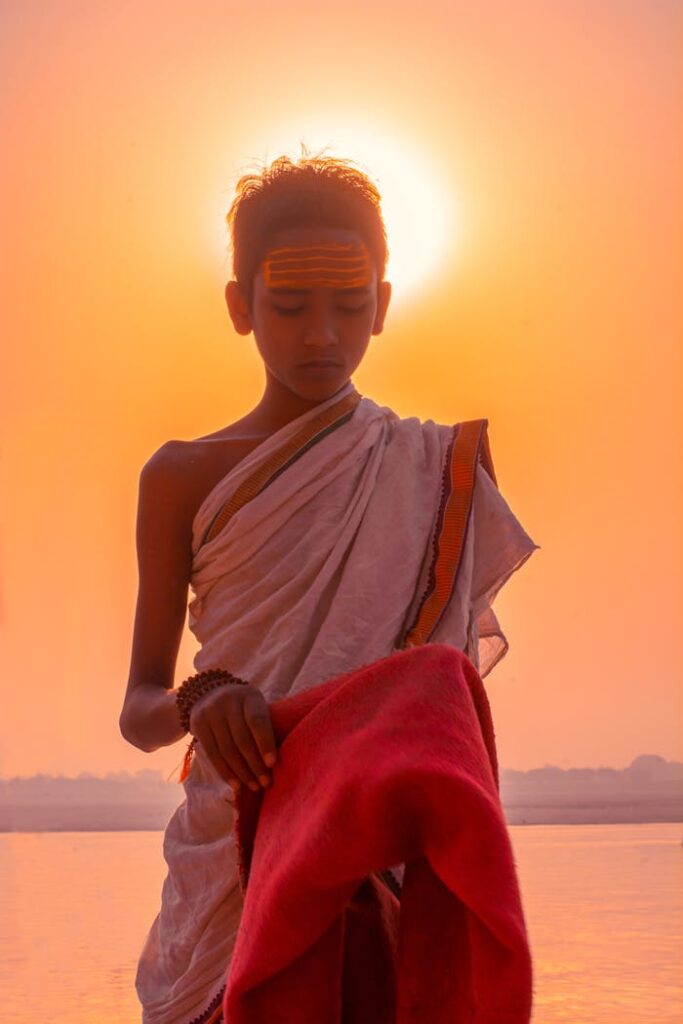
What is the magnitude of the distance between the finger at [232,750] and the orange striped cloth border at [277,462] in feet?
1.76

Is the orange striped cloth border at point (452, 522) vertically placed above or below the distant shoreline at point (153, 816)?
above

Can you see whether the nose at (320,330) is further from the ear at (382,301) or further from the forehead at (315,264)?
the ear at (382,301)

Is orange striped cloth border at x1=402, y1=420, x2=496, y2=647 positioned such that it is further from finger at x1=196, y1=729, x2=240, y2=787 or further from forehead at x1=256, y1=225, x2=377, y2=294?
finger at x1=196, y1=729, x2=240, y2=787

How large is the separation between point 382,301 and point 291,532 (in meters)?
A: 0.42

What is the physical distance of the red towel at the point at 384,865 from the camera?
1277 millimetres

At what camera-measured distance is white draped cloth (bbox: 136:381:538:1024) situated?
1938 millimetres

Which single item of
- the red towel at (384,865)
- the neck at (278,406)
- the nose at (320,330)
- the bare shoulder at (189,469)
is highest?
the nose at (320,330)

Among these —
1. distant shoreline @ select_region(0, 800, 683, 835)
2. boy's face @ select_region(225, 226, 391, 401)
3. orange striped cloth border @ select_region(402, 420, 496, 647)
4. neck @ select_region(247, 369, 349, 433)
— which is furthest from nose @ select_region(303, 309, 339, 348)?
distant shoreline @ select_region(0, 800, 683, 835)

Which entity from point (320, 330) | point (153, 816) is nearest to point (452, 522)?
point (320, 330)

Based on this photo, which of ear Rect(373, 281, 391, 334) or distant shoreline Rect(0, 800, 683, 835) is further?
distant shoreline Rect(0, 800, 683, 835)

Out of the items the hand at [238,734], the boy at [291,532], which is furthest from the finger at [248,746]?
the boy at [291,532]

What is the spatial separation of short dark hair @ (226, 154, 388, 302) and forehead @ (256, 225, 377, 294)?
0.04 metres

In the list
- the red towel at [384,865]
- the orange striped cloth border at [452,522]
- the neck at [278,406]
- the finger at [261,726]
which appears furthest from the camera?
the neck at [278,406]

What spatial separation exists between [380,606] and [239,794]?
1.43 feet
